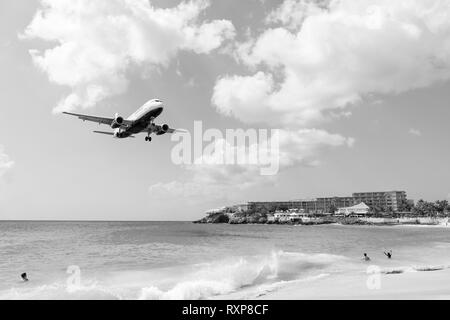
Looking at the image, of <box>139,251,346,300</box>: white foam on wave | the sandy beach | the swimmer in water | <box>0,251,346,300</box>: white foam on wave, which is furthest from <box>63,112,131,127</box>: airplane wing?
the sandy beach

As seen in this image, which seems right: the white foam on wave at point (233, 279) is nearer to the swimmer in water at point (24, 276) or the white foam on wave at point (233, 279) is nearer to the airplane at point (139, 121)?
the swimmer in water at point (24, 276)

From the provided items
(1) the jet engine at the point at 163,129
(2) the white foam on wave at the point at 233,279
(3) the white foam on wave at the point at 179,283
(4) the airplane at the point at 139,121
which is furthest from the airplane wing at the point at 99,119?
(2) the white foam on wave at the point at 233,279

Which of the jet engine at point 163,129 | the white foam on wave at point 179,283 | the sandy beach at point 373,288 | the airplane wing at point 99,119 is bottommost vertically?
the white foam on wave at point 179,283

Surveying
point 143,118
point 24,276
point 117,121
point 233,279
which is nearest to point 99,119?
point 117,121

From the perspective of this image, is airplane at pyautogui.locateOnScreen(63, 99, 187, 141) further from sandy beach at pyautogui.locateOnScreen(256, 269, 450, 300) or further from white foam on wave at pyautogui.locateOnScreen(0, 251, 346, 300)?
sandy beach at pyautogui.locateOnScreen(256, 269, 450, 300)

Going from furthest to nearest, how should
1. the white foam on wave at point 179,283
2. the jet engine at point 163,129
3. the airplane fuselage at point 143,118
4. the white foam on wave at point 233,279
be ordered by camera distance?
the jet engine at point 163,129 → the airplane fuselage at point 143,118 → the white foam on wave at point 179,283 → the white foam on wave at point 233,279

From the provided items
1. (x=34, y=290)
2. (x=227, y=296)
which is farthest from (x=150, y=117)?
(x=227, y=296)

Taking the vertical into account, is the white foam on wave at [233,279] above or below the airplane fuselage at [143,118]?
below

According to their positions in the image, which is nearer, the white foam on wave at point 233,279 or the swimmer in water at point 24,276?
the white foam on wave at point 233,279

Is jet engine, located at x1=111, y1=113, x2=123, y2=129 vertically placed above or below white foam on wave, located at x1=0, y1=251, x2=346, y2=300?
above
